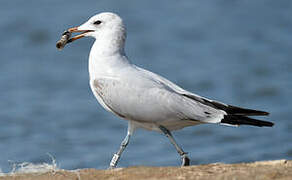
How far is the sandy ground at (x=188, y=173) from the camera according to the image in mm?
6211

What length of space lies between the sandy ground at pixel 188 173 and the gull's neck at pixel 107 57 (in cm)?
123

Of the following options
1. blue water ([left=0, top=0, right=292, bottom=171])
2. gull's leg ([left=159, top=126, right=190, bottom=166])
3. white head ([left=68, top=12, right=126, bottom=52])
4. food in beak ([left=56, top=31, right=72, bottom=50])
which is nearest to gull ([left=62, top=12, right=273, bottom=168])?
gull's leg ([left=159, top=126, right=190, bottom=166])

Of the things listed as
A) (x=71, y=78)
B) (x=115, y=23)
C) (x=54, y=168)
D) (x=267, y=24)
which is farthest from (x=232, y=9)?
(x=54, y=168)

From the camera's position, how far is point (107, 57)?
25.4 ft

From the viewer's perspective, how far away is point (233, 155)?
12312 mm

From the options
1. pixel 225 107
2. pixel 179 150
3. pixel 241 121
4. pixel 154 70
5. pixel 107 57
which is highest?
A: pixel 154 70

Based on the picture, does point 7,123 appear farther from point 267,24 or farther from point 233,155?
point 267,24

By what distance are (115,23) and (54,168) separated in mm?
1879

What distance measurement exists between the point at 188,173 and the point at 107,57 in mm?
1876

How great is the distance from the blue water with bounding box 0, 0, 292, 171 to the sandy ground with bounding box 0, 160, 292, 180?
13.4 feet

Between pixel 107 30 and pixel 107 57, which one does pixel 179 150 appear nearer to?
pixel 107 57

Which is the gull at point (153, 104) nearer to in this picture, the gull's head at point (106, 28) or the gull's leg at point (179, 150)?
the gull's leg at point (179, 150)

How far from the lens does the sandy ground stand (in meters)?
6.21

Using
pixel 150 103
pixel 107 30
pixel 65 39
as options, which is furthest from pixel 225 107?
pixel 65 39
